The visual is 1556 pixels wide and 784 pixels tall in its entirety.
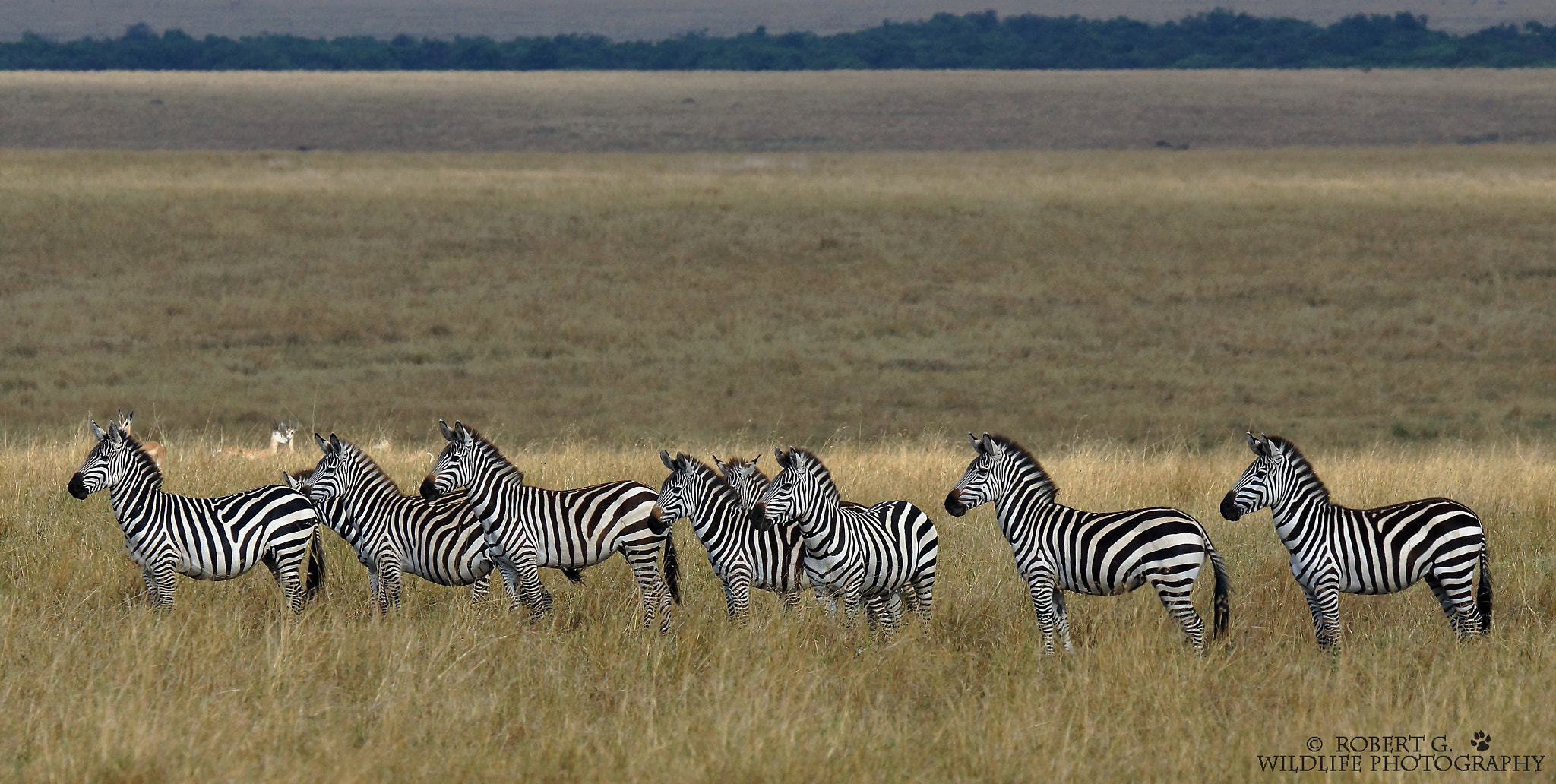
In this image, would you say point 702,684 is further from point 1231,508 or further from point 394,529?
point 1231,508

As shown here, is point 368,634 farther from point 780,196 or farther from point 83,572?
point 780,196

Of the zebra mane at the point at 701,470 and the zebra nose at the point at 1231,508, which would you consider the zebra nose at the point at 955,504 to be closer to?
the zebra mane at the point at 701,470

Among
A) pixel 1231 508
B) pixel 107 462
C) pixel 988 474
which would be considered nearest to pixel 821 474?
pixel 988 474

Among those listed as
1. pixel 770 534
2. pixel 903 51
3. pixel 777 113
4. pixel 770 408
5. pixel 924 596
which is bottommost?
pixel 770 408

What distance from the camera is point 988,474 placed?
6895mm

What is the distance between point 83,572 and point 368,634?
222 centimetres

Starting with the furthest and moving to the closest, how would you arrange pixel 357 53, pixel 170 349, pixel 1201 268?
1. pixel 357 53
2. pixel 1201 268
3. pixel 170 349

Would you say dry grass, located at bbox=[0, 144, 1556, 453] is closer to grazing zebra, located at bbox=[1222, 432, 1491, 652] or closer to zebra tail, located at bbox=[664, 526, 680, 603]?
zebra tail, located at bbox=[664, 526, 680, 603]

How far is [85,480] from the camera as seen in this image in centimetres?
678

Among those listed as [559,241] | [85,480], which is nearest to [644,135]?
[559,241]

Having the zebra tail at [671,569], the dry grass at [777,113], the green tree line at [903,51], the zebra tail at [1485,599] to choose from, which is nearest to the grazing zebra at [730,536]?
the zebra tail at [671,569]

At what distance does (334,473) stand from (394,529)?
1.55 ft

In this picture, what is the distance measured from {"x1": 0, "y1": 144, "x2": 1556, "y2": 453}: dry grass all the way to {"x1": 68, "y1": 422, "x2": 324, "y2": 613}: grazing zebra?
6940mm

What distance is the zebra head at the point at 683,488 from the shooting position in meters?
6.82
